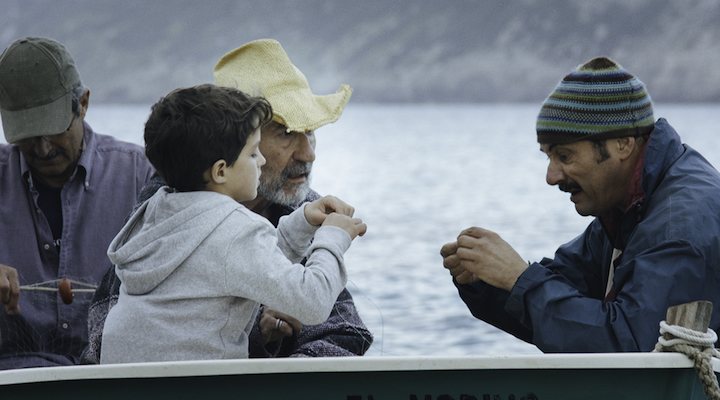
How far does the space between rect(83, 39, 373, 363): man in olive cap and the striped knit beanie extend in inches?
31.3

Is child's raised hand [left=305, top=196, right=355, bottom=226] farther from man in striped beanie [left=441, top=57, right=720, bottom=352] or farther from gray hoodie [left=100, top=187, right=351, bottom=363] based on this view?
man in striped beanie [left=441, top=57, right=720, bottom=352]

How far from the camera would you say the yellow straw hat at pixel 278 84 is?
426 cm

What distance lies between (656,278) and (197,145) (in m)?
1.28

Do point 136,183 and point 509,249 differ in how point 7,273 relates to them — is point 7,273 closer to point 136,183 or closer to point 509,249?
point 136,183

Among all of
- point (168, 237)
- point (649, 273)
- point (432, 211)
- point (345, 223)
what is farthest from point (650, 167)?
point (432, 211)

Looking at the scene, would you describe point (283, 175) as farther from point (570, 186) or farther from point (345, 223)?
point (570, 186)

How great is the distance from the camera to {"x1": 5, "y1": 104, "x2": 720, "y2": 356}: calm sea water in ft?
49.3

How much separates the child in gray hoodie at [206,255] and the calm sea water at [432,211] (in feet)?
3.99

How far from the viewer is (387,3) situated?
17075 centimetres

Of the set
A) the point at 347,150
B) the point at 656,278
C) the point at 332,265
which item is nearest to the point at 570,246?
the point at 656,278

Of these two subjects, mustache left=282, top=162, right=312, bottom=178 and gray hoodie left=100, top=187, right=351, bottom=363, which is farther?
mustache left=282, top=162, right=312, bottom=178

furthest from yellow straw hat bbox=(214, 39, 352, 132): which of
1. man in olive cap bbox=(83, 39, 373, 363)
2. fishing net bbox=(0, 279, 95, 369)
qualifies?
fishing net bbox=(0, 279, 95, 369)

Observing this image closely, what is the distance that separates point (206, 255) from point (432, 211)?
30.3 metres

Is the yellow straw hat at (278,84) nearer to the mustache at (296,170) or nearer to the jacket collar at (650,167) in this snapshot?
the mustache at (296,170)
